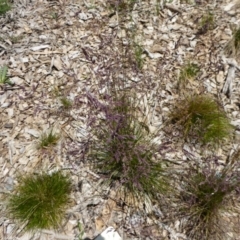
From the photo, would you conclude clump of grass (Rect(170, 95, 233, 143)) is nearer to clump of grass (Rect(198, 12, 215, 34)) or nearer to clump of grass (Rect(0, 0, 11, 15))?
clump of grass (Rect(198, 12, 215, 34))

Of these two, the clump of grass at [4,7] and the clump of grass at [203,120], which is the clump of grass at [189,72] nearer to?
the clump of grass at [203,120]

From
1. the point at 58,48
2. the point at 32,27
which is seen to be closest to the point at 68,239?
the point at 58,48

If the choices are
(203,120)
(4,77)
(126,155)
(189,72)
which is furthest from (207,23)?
(4,77)

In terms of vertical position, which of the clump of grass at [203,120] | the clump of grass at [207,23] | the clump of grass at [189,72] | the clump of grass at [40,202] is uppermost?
the clump of grass at [207,23]

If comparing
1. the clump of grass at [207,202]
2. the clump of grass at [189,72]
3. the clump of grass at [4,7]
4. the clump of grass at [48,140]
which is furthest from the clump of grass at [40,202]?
the clump of grass at [4,7]

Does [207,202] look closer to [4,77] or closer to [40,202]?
[40,202]
